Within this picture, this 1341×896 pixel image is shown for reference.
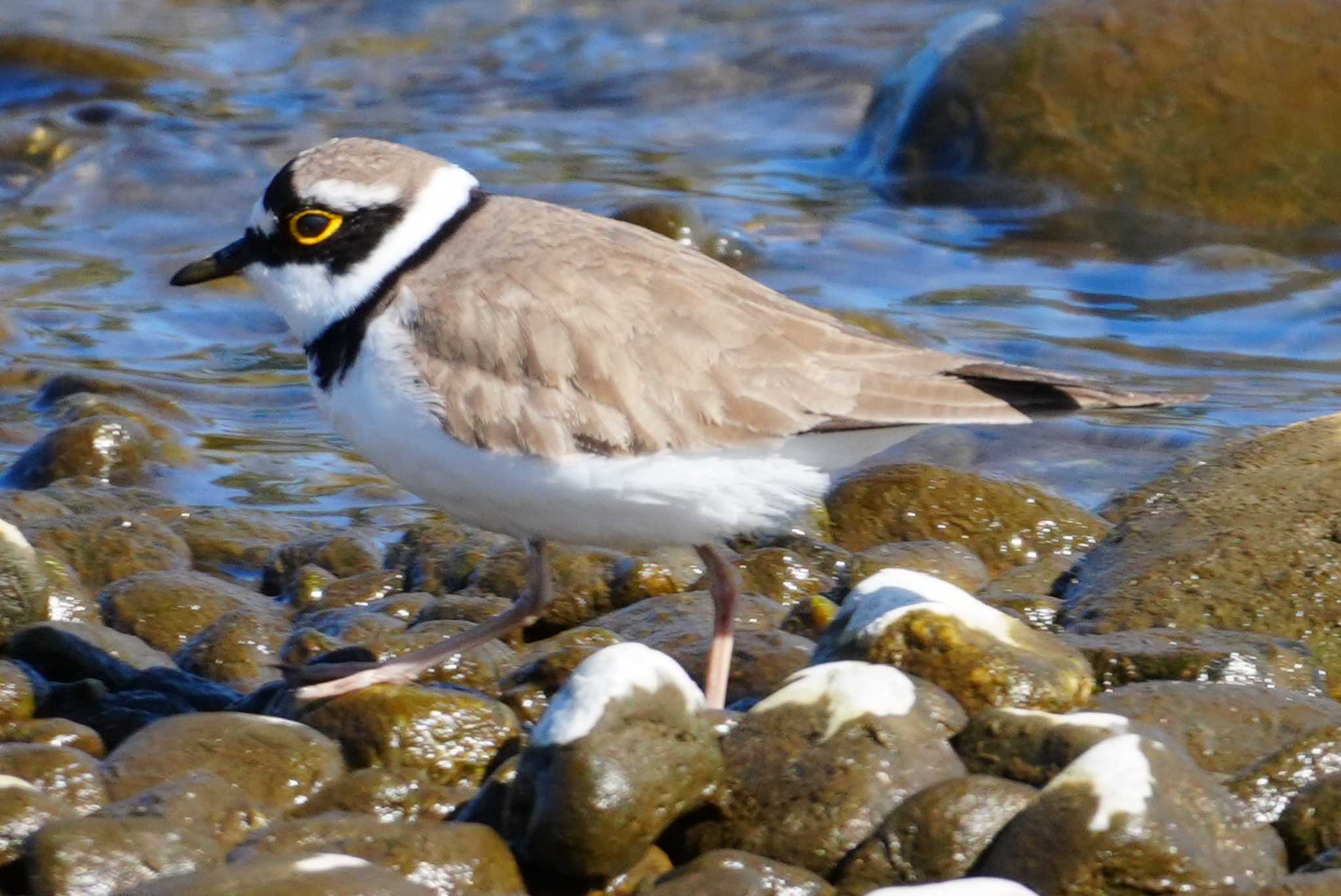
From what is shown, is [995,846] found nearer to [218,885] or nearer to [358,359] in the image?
[218,885]

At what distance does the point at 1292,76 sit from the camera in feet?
35.1

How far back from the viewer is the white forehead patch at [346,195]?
202 inches

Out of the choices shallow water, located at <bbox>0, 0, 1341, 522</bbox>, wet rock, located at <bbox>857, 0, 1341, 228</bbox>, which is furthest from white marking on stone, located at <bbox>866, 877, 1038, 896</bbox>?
wet rock, located at <bbox>857, 0, 1341, 228</bbox>

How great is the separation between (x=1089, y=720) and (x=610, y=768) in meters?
1.07

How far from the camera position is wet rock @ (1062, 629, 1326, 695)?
4.84 metres

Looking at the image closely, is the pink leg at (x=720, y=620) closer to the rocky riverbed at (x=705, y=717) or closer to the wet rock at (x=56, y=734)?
the rocky riverbed at (x=705, y=717)

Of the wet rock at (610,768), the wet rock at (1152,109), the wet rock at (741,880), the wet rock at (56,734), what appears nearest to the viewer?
the wet rock at (741,880)

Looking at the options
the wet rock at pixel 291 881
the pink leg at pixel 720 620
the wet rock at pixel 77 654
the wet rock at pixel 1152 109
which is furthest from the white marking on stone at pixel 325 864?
the wet rock at pixel 1152 109

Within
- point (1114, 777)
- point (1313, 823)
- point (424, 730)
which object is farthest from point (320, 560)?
point (1313, 823)

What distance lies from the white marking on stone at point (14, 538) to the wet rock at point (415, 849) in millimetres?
1856

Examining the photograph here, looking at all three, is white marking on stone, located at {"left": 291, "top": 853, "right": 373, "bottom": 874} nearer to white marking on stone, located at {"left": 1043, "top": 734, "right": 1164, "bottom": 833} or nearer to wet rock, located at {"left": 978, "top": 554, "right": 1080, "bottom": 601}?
white marking on stone, located at {"left": 1043, "top": 734, "right": 1164, "bottom": 833}

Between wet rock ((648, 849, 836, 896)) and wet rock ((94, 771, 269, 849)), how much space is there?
3.08 feet

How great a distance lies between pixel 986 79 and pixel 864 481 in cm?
513

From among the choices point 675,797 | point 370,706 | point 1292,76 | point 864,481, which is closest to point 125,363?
point 864,481
